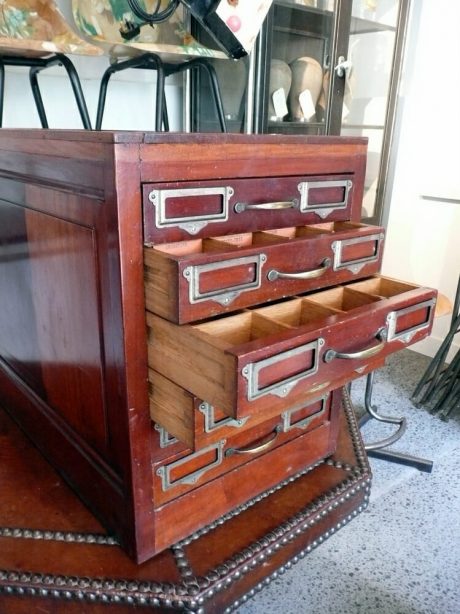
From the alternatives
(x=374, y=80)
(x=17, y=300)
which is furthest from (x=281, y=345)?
(x=374, y=80)

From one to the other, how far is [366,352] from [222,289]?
206 millimetres

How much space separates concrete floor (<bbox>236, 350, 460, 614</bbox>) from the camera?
3.27 feet

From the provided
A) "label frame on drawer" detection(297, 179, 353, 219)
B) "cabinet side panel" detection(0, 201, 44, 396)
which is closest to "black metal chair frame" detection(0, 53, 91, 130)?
"cabinet side panel" detection(0, 201, 44, 396)

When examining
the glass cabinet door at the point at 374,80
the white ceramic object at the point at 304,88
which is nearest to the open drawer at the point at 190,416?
the white ceramic object at the point at 304,88

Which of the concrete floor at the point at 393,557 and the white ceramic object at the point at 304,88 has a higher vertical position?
the white ceramic object at the point at 304,88

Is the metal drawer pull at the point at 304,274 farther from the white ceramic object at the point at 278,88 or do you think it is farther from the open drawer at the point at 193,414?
the white ceramic object at the point at 278,88

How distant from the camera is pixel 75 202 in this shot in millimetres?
644

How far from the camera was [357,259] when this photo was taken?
81 centimetres

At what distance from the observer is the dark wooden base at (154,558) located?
67 centimetres

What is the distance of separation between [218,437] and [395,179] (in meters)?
1.91

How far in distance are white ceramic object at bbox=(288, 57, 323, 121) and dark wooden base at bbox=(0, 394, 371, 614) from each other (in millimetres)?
1328

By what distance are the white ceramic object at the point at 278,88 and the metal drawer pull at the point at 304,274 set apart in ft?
3.57

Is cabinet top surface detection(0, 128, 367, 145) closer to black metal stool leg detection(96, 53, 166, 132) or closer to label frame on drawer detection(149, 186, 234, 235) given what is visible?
label frame on drawer detection(149, 186, 234, 235)

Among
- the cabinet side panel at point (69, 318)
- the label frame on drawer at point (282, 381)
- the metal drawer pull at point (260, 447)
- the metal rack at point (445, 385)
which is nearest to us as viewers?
the label frame on drawer at point (282, 381)
